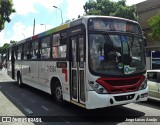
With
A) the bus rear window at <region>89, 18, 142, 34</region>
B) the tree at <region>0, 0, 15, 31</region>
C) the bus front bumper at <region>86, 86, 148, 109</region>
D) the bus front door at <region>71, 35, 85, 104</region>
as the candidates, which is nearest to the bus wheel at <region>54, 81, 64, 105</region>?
the bus front door at <region>71, 35, 85, 104</region>

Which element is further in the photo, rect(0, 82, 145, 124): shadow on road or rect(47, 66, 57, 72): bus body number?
rect(47, 66, 57, 72): bus body number

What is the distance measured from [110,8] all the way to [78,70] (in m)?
37.1

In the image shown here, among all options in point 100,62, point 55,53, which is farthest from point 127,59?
point 55,53

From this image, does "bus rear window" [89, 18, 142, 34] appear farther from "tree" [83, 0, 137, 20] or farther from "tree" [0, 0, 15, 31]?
"tree" [83, 0, 137, 20]

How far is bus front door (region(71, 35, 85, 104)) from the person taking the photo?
8695 mm

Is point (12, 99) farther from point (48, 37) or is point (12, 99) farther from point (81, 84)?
point (81, 84)

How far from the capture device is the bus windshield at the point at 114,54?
8.33 m

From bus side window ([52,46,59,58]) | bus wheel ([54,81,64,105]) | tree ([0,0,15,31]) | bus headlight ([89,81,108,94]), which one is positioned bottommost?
bus wheel ([54,81,64,105])

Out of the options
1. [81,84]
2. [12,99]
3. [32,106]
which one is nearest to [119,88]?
[81,84]

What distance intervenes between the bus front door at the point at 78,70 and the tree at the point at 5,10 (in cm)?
2536

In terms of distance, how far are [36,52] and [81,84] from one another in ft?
18.1

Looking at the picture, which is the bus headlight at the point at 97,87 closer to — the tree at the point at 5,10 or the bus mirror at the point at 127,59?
the bus mirror at the point at 127,59

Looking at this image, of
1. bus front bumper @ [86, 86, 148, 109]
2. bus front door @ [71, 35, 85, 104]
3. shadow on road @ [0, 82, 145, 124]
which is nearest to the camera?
bus front bumper @ [86, 86, 148, 109]

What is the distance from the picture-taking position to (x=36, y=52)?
1370 centimetres
